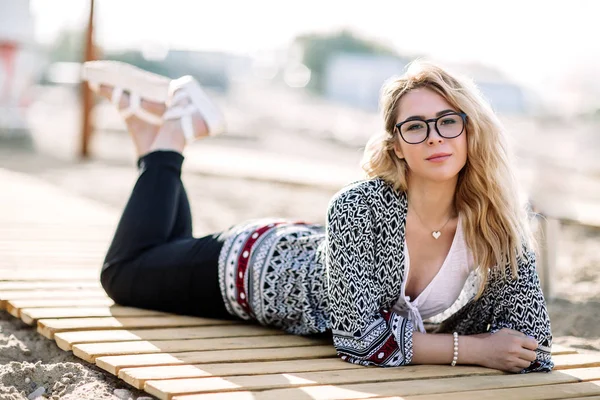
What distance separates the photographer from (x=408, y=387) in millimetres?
2609

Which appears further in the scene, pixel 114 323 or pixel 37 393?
pixel 114 323

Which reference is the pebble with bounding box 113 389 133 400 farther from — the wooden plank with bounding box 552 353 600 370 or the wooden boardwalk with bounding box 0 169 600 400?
the wooden plank with bounding box 552 353 600 370

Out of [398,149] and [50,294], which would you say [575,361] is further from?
[50,294]

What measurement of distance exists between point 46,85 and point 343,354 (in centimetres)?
4736

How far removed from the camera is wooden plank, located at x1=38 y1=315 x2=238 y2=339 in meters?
3.11

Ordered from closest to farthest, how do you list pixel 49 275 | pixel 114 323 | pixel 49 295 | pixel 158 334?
pixel 158 334 < pixel 114 323 < pixel 49 295 < pixel 49 275

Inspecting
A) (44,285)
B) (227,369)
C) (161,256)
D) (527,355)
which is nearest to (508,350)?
(527,355)

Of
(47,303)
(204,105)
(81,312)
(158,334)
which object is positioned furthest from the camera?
(204,105)

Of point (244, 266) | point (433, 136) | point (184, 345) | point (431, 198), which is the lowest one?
point (184, 345)

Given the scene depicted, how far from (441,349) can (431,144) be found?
680mm

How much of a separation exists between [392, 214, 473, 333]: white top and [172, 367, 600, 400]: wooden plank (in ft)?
0.96

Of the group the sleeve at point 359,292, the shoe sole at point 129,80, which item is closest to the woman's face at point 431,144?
the sleeve at point 359,292

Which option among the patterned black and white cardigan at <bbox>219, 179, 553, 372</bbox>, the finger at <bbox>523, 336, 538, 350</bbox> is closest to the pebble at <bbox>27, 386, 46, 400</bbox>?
the patterned black and white cardigan at <bbox>219, 179, 553, 372</bbox>

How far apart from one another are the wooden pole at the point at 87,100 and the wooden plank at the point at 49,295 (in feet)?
27.6
